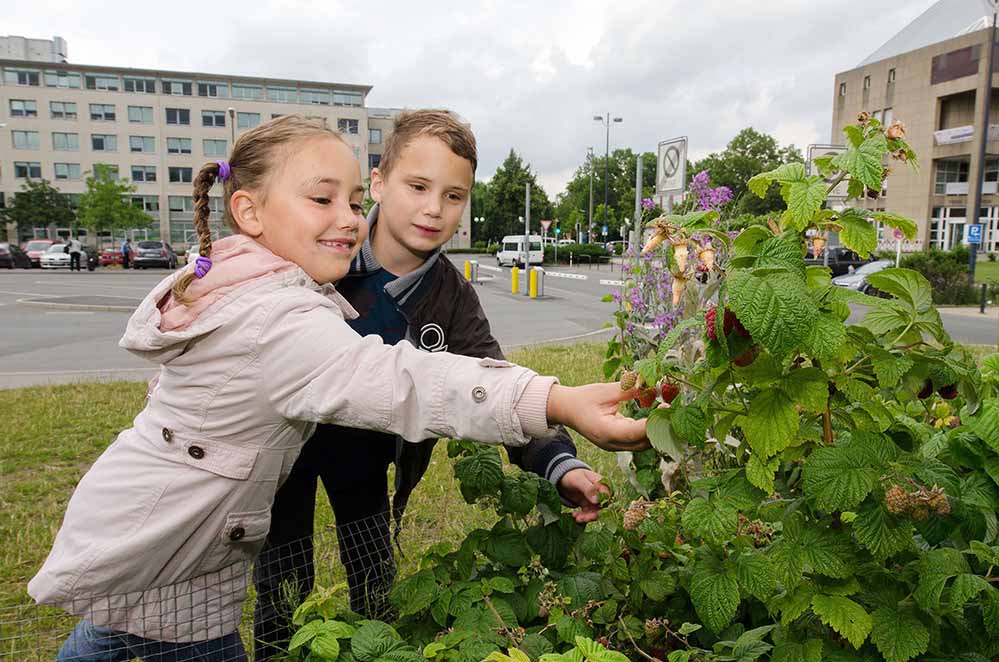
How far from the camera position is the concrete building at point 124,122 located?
61906 millimetres

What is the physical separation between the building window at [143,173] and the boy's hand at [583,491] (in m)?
70.6

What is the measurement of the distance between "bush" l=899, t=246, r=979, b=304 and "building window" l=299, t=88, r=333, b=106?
56.2 m

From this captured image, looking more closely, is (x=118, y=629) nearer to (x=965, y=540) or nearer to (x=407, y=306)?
(x=407, y=306)

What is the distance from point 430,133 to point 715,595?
1452 millimetres

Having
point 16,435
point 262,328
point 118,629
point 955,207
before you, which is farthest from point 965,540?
point 955,207

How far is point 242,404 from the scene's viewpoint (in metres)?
1.49

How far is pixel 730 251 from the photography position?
4.24 ft

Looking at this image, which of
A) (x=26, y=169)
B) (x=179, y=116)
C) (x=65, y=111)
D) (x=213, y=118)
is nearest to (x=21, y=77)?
(x=65, y=111)

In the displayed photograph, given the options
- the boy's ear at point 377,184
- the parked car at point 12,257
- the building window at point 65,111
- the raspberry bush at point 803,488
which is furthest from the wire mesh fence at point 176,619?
the building window at point 65,111

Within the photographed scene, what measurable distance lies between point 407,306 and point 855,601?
4.62 feet

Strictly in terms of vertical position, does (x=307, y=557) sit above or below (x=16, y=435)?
above

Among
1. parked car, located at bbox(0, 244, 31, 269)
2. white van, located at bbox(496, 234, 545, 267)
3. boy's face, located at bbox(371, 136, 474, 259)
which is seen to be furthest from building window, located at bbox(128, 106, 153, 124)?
boy's face, located at bbox(371, 136, 474, 259)

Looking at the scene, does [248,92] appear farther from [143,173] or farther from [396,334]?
[396,334]

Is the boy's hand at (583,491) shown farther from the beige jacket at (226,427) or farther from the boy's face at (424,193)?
the boy's face at (424,193)
